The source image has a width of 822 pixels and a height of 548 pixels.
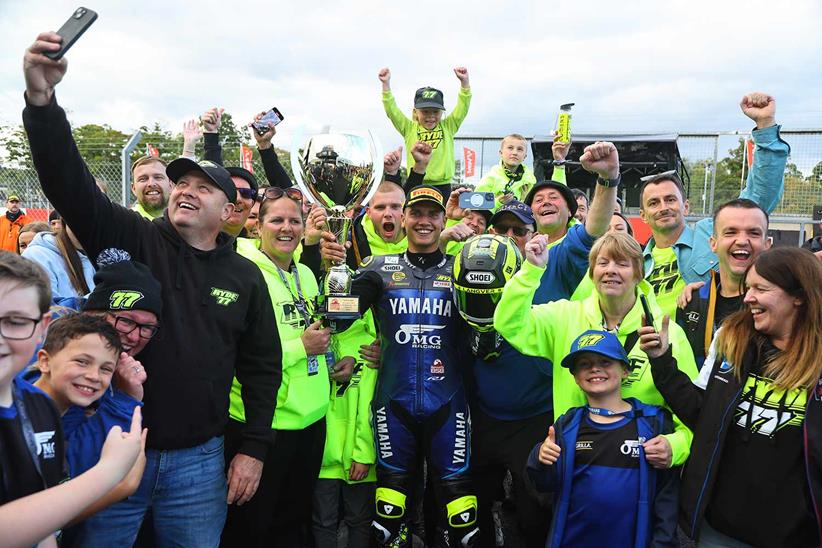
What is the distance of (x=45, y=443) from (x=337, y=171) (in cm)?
179

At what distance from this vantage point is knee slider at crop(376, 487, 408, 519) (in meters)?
3.28

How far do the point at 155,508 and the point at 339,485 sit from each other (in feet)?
4.49

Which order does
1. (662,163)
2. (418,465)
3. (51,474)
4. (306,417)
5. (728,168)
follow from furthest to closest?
(728,168) < (662,163) < (418,465) < (306,417) < (51,474)

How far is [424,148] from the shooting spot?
454 cm

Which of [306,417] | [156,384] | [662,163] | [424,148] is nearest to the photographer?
[156,384]

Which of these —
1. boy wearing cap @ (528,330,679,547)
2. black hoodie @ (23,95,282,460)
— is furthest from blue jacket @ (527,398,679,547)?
black hoodie @ (23,95,282,460)

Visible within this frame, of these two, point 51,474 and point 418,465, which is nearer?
point 51,474

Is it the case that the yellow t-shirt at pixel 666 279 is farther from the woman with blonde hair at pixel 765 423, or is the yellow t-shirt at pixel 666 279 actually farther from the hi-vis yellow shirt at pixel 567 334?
the woman with blonde hair at pixel 765 423

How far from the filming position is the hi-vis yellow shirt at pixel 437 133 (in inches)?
250

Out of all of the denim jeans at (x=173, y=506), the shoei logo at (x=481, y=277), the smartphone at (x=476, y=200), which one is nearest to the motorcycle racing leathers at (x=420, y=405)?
the shoei logo at (x=481, y=277)

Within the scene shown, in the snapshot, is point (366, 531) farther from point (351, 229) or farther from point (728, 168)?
point (728, 168)

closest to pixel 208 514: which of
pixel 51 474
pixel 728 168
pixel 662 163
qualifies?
pixel 51 474

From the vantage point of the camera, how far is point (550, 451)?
2.85 meters

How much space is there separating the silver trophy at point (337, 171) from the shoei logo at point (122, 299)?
35.3 inches
